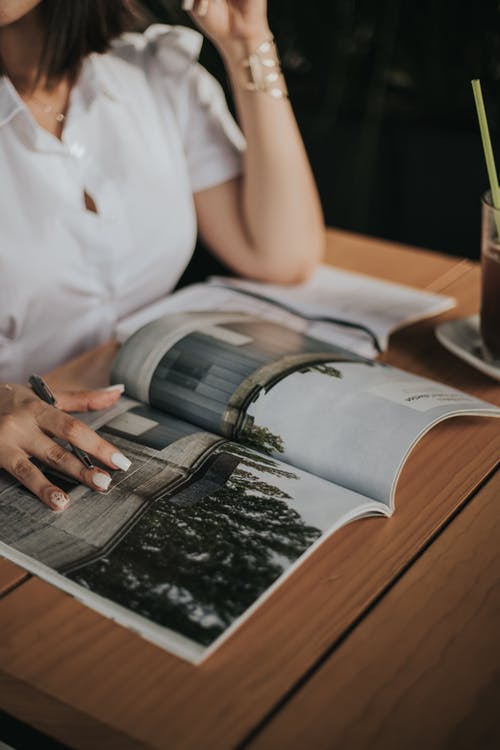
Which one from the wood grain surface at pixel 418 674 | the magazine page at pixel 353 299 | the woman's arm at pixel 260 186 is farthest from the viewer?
the woman's arm at pixel 260 186

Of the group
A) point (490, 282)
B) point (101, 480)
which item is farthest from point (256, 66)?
point (101, 480)

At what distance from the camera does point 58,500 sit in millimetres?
646

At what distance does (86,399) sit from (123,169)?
443mm

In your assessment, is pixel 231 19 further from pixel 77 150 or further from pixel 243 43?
pixel 77 150

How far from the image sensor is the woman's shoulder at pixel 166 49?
117cm

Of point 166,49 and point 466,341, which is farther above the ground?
point 166,49

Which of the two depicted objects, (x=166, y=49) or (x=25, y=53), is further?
(x=166, y=49)

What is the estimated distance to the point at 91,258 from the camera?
1.06 meters

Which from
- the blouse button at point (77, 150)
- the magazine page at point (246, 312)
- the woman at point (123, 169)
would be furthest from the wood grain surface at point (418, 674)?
the blouse button at point (77, 150)

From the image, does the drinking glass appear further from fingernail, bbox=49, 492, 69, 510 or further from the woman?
fingernail, bbox=49, 492, 69, 510

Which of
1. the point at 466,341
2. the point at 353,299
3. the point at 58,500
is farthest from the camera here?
the point at 353,299

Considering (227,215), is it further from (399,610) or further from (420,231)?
(420,231)

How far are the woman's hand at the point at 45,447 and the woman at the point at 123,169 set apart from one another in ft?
0.98

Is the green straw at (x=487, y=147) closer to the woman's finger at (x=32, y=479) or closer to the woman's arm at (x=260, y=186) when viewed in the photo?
the woman's arm at (x=260, y=186)
